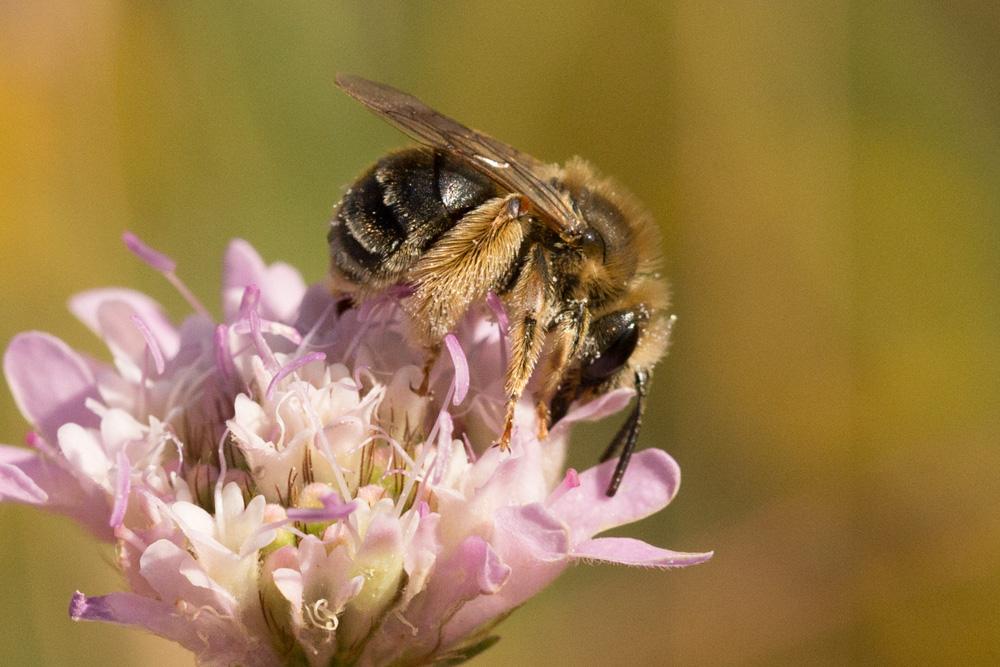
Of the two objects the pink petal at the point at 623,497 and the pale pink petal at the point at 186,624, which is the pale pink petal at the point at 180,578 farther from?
the pink petal at the point at 623,497

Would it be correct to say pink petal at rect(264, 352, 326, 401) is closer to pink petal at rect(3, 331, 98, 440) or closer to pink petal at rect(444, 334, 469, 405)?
pink petal at rect(444, 334, 469, 405)

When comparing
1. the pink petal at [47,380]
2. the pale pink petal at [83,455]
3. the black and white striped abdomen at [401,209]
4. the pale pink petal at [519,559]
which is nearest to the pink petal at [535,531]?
the pale pink petal at [519,559]

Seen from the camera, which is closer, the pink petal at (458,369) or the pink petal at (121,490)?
the pink petal at (121,490)

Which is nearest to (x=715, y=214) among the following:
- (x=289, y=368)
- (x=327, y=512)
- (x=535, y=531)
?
(x=289, y=368)

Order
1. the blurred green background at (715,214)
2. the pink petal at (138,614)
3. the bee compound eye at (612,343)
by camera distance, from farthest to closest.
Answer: the blurred green background at (715,214), the bee compound eye at (612,343), the pink petal at (138,614)

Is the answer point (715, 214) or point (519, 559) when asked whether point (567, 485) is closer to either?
point (519, 559)

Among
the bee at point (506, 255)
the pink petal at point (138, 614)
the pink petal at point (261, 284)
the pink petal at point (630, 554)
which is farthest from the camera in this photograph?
the pink petal at point (261, 284)

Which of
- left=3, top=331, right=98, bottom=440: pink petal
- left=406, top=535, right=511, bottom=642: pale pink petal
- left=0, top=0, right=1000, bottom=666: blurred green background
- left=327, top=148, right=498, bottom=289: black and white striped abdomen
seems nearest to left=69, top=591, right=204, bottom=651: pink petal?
left=406, top=535, right=511, bottom=642: pale pink petal
